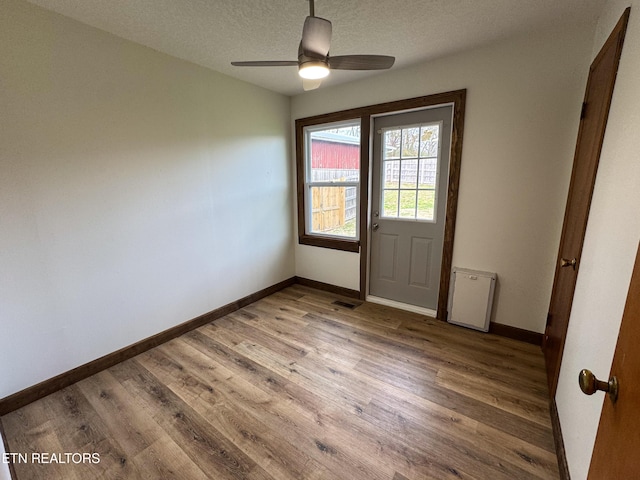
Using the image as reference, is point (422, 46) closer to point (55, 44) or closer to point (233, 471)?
point (55, 44)

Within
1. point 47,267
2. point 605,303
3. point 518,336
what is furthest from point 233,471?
point 518,336

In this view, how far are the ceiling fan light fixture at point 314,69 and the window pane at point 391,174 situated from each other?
5.07ft

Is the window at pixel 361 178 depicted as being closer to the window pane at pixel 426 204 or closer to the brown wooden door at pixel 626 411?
the window pane at pixel 426 204

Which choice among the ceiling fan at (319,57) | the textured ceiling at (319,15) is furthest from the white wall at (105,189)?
the ceiling fan at (319,57)

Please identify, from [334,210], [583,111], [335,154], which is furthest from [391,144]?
[583,111]

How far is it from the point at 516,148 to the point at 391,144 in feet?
3.54

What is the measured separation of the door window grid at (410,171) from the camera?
2668 millimetres

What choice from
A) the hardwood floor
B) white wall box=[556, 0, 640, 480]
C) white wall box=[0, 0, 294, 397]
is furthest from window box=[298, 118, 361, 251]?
white wall box=[556, 0, 640, 480]

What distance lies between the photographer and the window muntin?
3.17 meters

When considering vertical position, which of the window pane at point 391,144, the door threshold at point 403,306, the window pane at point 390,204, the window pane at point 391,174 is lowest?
the door threshold at point 403,306

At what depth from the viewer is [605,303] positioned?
1.14 meters

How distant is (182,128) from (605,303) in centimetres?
292

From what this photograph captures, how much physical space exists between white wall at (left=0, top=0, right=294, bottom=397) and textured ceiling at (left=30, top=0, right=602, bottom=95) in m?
0.24

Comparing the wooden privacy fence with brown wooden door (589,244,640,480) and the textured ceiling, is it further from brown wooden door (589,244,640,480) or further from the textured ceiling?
brown wooden door (589,244,640,480)
